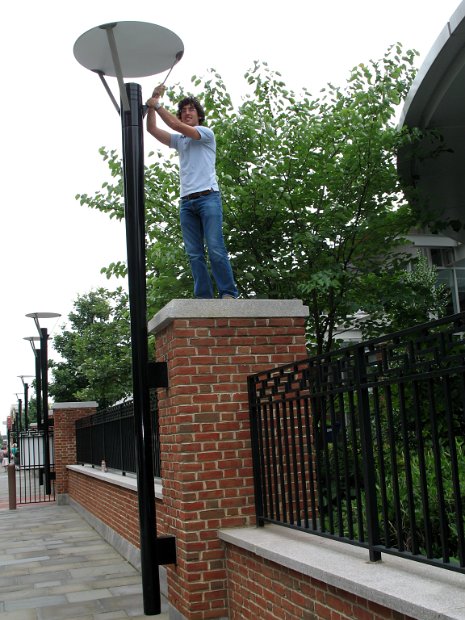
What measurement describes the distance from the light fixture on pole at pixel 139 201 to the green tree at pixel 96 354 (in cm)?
1507

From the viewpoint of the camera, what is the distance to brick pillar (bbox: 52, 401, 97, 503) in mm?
19500

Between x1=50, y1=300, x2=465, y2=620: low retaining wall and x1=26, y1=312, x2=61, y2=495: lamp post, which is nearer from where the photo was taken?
x1=50, y1=300, x2=465, y2=620: low retaining wall

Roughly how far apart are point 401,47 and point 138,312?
6271 millimetres

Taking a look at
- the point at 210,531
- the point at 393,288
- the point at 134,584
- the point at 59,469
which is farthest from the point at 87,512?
the point at 210,531

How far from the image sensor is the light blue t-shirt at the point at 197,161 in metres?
5.95

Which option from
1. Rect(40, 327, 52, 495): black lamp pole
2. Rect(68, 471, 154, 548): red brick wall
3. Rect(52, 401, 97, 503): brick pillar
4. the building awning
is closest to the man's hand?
the building awning

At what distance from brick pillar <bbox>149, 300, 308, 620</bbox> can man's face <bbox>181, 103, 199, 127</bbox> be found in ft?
5.04

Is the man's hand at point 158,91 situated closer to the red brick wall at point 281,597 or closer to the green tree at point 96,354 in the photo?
the red brick wall at point 281,597

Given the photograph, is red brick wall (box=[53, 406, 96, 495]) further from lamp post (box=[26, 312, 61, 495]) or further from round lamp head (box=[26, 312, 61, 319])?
round lamp head (box=[26, 312, 61, 319])

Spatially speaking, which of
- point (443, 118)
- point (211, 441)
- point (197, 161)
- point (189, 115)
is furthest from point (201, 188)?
point (443, 118)

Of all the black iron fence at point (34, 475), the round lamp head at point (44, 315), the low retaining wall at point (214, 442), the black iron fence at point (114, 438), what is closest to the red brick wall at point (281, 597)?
the low retaining wall at point (214, 442)

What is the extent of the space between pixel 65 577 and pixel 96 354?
2521 cm

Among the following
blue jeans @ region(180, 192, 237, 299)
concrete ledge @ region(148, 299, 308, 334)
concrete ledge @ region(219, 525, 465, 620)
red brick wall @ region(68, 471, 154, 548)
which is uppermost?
blue jeans @ region(180, 192, 237, 299)

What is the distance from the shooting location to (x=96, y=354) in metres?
33.7
